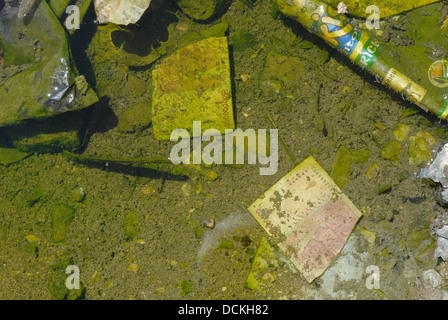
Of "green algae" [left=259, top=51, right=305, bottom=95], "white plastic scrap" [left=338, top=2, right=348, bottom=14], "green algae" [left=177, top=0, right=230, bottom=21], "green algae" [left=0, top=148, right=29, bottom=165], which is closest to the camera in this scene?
"white plastic scrap" [left=338, top=2, right=348, bottom=14]

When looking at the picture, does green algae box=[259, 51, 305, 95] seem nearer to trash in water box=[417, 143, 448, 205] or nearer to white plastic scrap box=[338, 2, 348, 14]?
white plastic scrap box=[338, 2, 348, 14]

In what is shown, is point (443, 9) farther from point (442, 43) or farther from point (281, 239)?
point (281, 239)

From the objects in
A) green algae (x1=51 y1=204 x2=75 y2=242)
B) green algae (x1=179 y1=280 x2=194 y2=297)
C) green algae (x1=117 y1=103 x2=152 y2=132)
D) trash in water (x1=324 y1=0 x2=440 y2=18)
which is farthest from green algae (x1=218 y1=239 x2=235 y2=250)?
trash in water (x1=324 y1=0 x2=440 y2=18)

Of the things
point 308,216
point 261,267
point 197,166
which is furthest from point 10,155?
point 308,216

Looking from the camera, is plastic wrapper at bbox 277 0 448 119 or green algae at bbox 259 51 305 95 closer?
plastic wrapper at bbox 277 0 448 119

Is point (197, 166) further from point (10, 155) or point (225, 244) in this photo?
point (10, 155)

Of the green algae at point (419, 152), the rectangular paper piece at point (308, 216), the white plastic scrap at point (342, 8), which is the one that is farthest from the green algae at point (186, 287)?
the white plastic scrap at point (342, 8)
